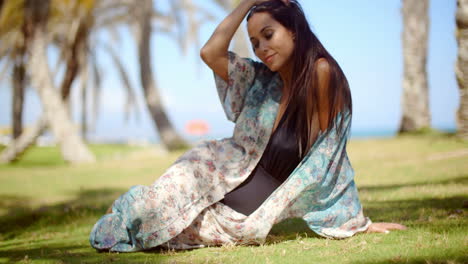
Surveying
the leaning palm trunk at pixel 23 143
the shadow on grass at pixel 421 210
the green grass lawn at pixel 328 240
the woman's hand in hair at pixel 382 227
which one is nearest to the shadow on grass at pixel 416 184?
the green grass lawn at pixel 328 240

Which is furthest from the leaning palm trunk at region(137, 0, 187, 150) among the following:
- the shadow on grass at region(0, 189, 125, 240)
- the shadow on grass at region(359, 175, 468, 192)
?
the shadow on grass at region(359, 175, 468, 192)

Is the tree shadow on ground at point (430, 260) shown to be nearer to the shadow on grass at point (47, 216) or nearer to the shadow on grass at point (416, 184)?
the shadow on grass at point (416, 184)

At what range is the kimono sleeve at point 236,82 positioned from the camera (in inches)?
131

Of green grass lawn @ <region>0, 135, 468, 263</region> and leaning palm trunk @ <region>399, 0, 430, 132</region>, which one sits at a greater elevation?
leaning palm trunk @ <region>399, 0, 430, 132</region>

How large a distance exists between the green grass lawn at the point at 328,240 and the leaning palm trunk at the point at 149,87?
5.90m

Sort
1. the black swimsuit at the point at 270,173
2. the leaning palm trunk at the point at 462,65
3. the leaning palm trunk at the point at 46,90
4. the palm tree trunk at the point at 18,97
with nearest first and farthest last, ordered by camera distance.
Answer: the black swimsuit at the point at 270,173 < the leaning palm trunk at the point at 462,65 < the leaning palm trunk at the point at 46,90 < the palm tree trunk at the point at 18,97

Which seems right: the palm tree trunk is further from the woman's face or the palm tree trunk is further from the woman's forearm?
the woman's face

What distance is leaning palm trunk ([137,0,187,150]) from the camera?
→ 15.6 meters

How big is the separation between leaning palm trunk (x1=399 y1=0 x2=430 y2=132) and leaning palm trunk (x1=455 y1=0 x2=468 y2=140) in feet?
28.3

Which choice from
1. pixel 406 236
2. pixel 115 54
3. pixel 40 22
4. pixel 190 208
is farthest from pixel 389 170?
pixel 115 54

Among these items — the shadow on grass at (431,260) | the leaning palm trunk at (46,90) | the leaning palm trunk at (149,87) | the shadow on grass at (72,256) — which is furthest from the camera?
the leaning palm trunk at (149,87)

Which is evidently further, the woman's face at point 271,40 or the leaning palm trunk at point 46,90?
the leaning palm trunk at point 46,90

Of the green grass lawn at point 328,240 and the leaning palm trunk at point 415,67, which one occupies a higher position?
the leaning palm trunk at point 415,67

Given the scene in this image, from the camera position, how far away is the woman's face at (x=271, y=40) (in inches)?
123
